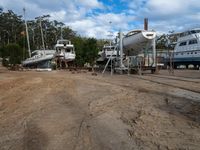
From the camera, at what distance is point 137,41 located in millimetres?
26500

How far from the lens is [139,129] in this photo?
23.9 ft

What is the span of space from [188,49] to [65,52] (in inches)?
622

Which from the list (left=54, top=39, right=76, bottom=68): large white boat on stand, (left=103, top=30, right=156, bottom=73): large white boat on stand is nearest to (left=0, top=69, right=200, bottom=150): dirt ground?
(left=103, top=30, right=156, bottom=73): large white boat on stand

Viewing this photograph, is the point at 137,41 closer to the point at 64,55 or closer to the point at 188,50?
the point at 188,50

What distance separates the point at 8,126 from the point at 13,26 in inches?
3423

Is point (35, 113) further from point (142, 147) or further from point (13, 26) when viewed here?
point (13, 26)

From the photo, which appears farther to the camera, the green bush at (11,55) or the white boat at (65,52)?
the green bush at (11,55)

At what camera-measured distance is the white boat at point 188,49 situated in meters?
36.4

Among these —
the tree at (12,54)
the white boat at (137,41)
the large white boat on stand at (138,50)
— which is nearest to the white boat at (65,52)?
the tree at (12,54)

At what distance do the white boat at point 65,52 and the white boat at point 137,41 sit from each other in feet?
48.6

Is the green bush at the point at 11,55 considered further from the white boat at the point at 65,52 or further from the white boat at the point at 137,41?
the white boat at the point at 137,41

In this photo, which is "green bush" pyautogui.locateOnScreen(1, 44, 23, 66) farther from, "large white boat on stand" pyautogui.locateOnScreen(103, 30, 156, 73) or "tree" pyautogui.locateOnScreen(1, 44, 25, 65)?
"large white boat on stand" pyautogui.locateOnScreen(103, 30, 156, 73)

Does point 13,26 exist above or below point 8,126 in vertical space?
above

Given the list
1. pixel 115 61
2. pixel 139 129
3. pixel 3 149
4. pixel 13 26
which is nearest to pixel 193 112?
pixel 139 129
